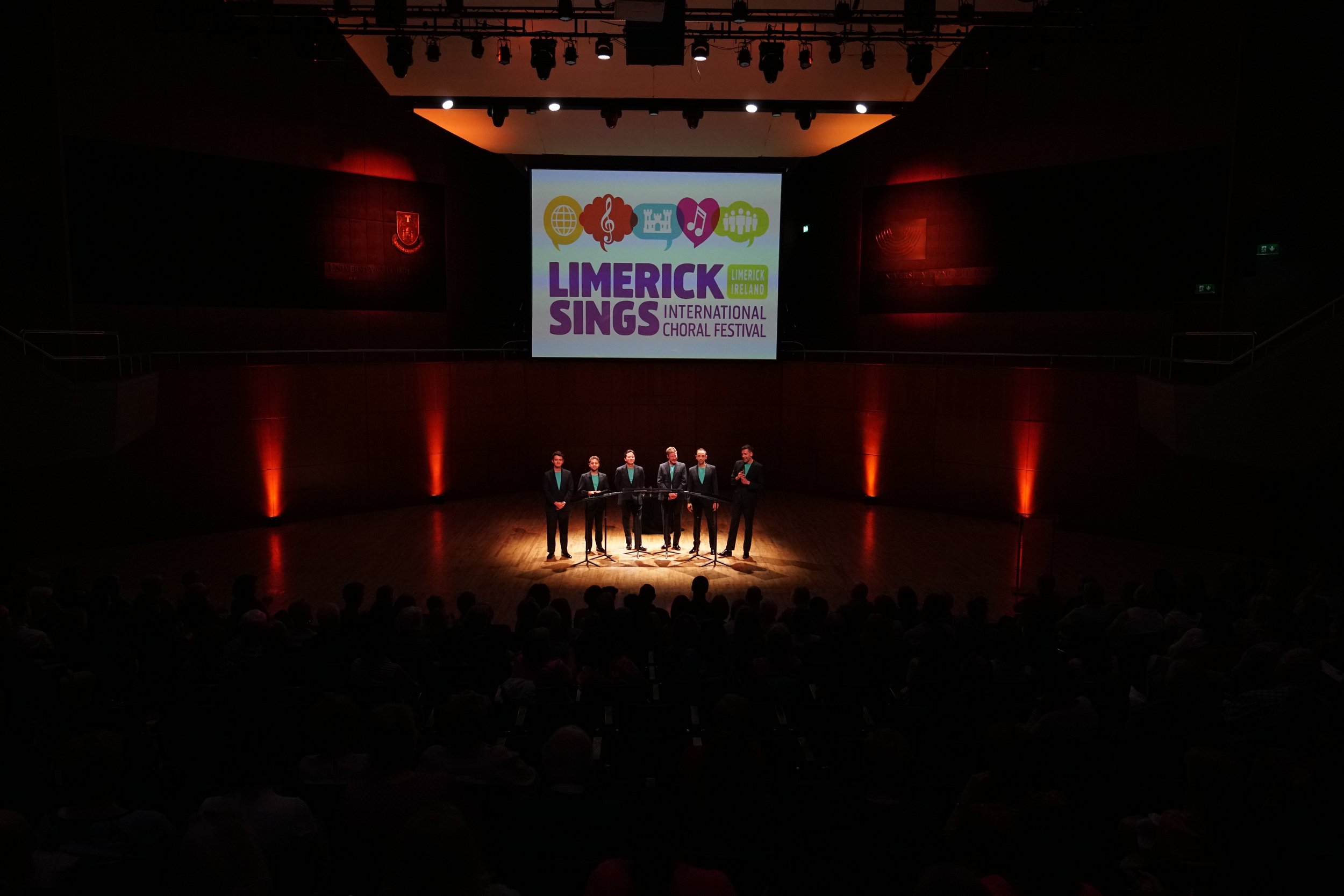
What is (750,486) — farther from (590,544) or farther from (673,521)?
(590,544)

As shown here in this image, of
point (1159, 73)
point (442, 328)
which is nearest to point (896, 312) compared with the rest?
point (1159, 73)

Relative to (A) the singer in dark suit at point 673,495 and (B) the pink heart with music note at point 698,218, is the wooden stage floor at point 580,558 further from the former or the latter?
(B) the pink heart with music note at point 698,218

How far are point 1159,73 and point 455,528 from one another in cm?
1217

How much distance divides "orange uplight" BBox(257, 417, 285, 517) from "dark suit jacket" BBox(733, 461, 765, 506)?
7120 mm

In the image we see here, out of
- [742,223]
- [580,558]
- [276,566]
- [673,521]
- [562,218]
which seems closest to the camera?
[276,566]

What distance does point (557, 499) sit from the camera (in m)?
11.6

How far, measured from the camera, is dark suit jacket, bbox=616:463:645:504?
38.7 ft

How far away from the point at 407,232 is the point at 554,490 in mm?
6699

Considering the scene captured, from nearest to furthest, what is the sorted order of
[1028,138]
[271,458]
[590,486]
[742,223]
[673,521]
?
1. [590,486]
2. [673,521]
3. [271,458]
4. [1028,138]
5. [742,223]

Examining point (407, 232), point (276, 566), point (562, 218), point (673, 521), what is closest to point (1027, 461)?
point (673, 521)

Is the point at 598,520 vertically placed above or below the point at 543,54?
below

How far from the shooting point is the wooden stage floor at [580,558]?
412 inches

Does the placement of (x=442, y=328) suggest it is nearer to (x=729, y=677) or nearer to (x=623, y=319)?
(x=623, y=319)

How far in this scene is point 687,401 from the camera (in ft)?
53.8
